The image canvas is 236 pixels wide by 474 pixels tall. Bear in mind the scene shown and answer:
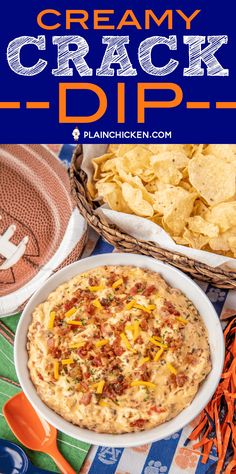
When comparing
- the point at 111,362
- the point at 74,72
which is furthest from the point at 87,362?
the point at 74,72

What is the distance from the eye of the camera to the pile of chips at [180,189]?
129 inches

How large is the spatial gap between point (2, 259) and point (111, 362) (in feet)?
3.42

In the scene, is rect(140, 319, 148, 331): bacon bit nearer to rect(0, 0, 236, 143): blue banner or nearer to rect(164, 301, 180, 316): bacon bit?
rect(164, 301, 180, 316): bacon bit

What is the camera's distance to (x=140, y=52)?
307cm

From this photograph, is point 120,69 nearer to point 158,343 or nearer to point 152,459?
point 158,343

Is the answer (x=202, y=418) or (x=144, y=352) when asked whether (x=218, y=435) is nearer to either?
(x=202, y=418)

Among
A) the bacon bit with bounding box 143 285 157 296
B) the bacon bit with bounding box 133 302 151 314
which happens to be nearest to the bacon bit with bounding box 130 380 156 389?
the bacon bit with bounding box 133 302 151 314

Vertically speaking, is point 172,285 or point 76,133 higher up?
point 76,133

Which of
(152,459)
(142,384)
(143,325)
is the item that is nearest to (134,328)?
(143,325)

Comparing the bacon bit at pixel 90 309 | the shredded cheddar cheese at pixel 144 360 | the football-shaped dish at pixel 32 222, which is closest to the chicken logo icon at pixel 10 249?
the football-shaped dish at pixel 32 222

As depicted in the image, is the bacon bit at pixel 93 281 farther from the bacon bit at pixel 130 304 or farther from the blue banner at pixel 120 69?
the blue banner at pixel 120 69

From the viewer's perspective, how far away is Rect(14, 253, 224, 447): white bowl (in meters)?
2.92

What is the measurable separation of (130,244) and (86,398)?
85 cm

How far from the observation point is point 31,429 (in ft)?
10.6
